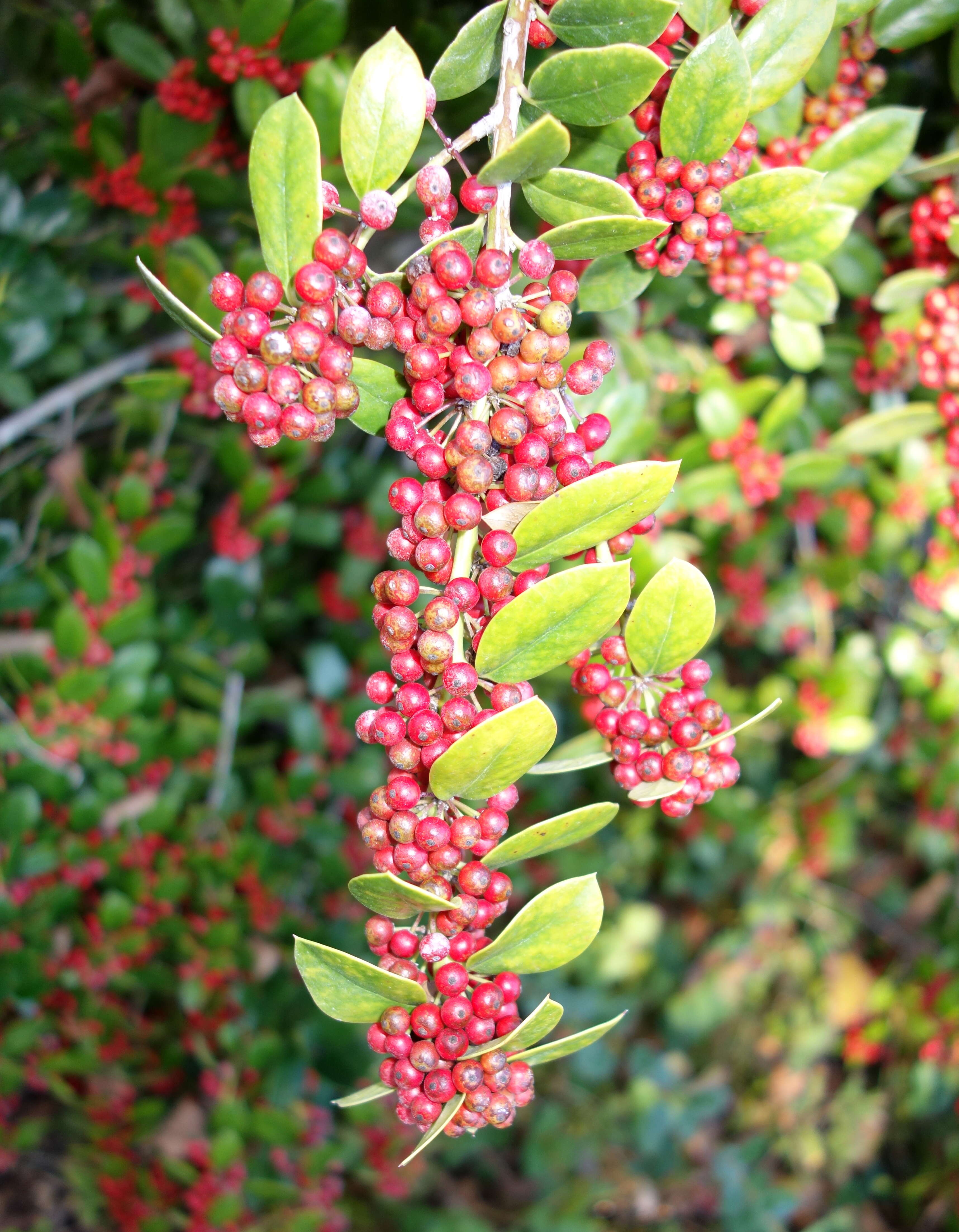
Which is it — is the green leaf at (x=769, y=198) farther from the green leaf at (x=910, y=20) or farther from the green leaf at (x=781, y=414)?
the green leaf at (x=781, y=414)

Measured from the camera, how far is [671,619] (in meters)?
0.83

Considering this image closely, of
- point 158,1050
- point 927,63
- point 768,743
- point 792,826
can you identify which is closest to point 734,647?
point 768,743

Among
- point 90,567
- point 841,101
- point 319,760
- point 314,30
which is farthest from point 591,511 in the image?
point 319,760

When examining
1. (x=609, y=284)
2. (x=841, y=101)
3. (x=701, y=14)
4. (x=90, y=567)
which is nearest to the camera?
(x=701, y=14)

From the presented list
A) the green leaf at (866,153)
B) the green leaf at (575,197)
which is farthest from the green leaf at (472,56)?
the green leaf at (866,153)

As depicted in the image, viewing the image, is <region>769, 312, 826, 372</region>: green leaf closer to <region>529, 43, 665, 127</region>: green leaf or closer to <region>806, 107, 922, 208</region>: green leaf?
<region>806, 107, 922, 208</region>: green leaf

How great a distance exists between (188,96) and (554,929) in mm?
1582

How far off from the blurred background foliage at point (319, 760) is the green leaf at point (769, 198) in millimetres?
313

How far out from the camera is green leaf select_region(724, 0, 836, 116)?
0.88 m

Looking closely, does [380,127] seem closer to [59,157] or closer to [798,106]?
[798,106]

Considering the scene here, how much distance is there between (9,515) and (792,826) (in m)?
2.54

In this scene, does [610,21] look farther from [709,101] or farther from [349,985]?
[349,985]

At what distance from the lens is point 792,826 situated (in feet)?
9.83

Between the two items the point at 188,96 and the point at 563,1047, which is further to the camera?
the point at 188,96
